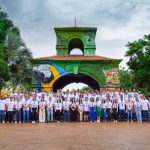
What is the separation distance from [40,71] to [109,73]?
508cm

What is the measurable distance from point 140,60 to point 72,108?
18.1m

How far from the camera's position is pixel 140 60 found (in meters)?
36.8

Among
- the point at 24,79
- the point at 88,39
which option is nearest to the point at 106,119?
the point at 88,39

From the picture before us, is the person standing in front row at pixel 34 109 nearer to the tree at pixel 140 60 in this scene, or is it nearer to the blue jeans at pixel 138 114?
the blue jeans at pixel 138 114

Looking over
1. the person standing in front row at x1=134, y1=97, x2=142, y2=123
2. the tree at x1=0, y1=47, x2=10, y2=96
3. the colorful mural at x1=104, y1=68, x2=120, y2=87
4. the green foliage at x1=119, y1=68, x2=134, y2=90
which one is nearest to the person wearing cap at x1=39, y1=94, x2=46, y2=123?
the person standing in front row at x1=134, y1=97, x2=142, y2=123

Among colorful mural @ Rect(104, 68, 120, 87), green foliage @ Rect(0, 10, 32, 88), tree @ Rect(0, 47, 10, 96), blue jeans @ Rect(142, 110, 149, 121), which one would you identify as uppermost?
green foliage @ Rect(0, 10, 32, 88)

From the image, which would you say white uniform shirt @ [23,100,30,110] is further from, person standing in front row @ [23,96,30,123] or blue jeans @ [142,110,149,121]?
blue jeans @ [142,110,149,121]

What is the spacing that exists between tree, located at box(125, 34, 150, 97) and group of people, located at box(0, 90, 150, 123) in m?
15.2

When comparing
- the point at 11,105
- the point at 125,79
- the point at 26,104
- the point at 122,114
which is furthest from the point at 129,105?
the point at 125,79

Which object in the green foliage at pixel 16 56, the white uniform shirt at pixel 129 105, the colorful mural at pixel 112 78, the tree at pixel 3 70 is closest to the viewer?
the white uniform shirt at pixel 129 105

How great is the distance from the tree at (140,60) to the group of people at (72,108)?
15238 millimetres

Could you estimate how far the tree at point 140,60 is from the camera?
117ft

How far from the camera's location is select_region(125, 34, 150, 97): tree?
35719 millimetres

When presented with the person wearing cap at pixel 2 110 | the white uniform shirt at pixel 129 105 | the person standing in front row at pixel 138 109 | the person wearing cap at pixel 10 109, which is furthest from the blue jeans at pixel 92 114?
the person wearing cap at pixel 2 110
